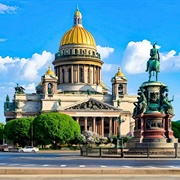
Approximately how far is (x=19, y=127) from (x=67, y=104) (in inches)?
1689

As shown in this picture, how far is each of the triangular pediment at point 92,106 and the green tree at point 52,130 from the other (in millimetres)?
36667

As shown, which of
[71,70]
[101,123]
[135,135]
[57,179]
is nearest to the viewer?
[57,179]

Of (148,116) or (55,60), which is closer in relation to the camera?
(148,116)

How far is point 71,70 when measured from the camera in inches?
7205

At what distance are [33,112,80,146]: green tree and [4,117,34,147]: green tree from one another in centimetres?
311

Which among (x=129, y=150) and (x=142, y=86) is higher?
(x=142, y=86)

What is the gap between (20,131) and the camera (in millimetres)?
126812

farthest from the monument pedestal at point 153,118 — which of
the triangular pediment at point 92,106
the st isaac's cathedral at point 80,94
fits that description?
the triangular pediment at point 92,106

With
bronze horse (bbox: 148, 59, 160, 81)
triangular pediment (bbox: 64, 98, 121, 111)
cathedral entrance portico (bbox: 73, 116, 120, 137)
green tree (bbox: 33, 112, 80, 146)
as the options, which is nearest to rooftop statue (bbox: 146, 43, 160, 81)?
bronze horse (bbox: 148, 59, 160, 81)

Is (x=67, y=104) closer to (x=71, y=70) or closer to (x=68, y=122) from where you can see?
(x=71, y=70)

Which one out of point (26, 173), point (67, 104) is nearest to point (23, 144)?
point (67, 104)

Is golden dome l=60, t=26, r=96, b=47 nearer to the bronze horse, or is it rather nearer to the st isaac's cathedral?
the st isaac's cathedral

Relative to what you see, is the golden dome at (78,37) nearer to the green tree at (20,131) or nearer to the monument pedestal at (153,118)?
the green tree at (20,131)

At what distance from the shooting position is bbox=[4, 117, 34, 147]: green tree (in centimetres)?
12638
